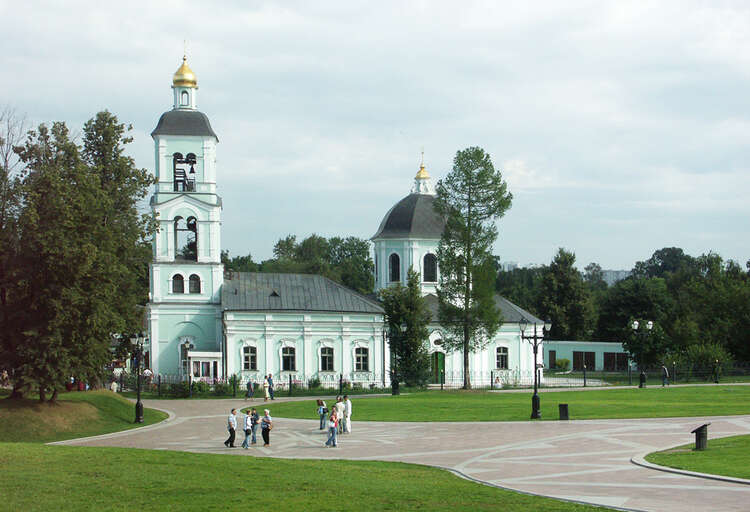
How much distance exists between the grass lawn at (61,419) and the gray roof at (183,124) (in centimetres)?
2196

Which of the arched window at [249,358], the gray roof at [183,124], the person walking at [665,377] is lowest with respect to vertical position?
the person walking at [665,377]

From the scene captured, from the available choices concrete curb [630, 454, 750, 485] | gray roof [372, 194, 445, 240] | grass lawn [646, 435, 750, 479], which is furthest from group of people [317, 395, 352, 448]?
gray roof [372, 194, 445, 240]

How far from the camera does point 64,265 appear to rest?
32.0m

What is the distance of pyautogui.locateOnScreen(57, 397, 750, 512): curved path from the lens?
15933mm

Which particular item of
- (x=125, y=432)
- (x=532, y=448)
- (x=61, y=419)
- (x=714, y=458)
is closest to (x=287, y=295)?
(x=61, y=419)

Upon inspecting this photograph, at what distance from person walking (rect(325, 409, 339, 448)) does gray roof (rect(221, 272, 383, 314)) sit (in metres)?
30.0

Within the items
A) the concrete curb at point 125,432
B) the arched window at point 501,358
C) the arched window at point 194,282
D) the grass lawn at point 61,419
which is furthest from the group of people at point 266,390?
the arched window at point 501,358

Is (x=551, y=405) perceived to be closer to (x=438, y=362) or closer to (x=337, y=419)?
(x=337, y=419)

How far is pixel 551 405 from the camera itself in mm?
37094

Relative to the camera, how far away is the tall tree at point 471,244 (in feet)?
167

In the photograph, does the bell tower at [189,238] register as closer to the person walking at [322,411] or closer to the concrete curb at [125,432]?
the concrete curb at [125,432]

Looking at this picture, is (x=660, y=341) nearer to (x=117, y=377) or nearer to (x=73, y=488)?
(x=117, y=377)

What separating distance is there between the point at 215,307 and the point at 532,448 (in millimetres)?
35350

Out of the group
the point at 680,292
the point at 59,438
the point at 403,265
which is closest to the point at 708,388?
the point at 403,265
